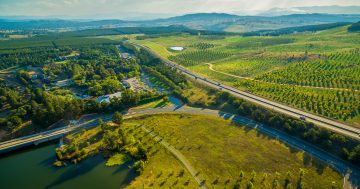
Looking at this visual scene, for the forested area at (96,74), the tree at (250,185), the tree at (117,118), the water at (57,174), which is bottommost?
the water at (57,174)

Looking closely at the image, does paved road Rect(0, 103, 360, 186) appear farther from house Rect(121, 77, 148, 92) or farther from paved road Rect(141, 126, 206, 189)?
house Rect(121, 77, 148, 92)

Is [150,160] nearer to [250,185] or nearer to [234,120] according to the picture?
[250,185]

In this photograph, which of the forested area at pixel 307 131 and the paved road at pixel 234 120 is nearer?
the paved road at pixel 234 120

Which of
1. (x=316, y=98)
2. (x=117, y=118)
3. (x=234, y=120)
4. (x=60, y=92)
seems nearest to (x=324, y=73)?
(x=316, y=98)

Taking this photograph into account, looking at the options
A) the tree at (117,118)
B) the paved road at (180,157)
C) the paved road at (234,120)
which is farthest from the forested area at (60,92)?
the paved road at (180,157)

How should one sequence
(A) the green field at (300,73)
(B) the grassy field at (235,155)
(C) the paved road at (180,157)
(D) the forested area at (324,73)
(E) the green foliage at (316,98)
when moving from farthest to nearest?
(D) the forested area at (324,73), (A) the green field at (300,73), (E) the green foliage at (316,98), (C) the paved road at (180,157), (B) the grassy field at (235,155)

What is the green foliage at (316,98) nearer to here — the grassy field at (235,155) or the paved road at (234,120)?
the paved road at (234,120)

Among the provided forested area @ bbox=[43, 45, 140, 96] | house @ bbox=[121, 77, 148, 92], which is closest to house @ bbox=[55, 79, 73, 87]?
forested area @ bbox=[43, 45, 140, 96]
